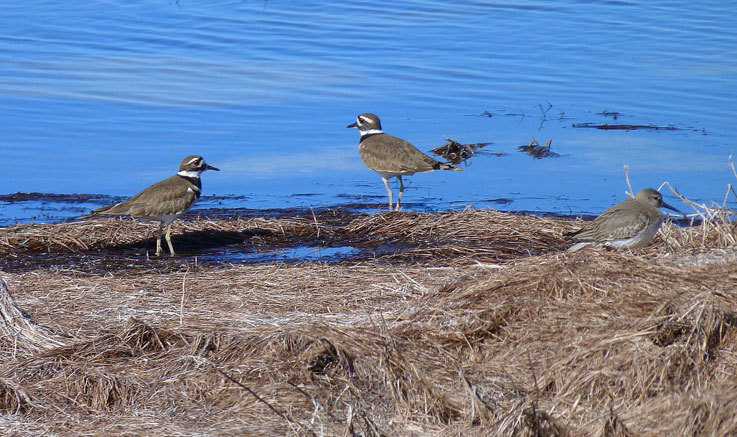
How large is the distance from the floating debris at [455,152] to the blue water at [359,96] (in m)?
0.16

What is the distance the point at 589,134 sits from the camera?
15969 millimetres

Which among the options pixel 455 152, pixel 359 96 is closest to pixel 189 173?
pixel 455 152

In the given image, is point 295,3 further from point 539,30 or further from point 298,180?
point 298,180

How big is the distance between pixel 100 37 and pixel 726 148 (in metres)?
13.9

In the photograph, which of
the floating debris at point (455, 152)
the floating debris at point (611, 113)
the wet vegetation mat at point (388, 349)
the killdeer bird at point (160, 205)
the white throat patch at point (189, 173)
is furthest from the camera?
the floating debris at point (611, 113)

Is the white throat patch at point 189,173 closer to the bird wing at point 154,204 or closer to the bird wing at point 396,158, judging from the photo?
the bird wing at point 154,204

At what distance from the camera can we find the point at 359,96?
17844mm

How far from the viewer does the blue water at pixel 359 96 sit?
46.1 feet

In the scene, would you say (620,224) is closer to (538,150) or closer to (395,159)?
(395,159)

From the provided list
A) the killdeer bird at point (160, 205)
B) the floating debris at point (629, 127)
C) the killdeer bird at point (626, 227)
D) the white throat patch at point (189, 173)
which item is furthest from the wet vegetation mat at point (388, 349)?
the floating debris at point (629, 127)

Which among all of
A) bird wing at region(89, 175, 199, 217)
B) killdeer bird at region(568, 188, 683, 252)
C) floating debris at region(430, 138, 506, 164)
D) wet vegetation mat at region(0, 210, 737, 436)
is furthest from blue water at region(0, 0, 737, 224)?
wet vegetation mat at region(0, 210, 737, 436)

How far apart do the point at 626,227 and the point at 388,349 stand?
3.44 metres

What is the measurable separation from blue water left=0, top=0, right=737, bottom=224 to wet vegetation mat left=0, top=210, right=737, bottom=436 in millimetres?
4896

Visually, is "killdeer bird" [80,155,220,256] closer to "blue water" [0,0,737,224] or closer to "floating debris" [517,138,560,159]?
"blue water" [0,0,737,224]
